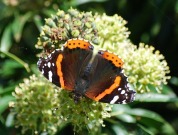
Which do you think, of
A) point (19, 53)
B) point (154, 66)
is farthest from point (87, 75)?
point (19, 53)

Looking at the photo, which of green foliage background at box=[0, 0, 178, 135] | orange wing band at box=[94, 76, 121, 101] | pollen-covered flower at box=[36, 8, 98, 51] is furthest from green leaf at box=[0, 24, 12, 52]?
orange wing band at box=[94, 76, 121, 101]

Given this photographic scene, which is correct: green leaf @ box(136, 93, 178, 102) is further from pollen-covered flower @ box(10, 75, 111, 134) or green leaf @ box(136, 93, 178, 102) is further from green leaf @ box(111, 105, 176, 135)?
pollen-covered flower @ box(10, 75, 111, 134)

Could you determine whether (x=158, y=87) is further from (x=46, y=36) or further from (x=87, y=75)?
(x=46, y=36)

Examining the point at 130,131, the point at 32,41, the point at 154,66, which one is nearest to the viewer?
the point at 154,66

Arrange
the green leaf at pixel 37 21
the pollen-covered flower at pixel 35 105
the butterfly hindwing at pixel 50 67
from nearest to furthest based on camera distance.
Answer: the butterfly hindwing at pixel 50 67, the pollen-covered flower at pixel 35 105, the green leaf at pixel 37 21

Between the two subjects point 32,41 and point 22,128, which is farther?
point 32,41

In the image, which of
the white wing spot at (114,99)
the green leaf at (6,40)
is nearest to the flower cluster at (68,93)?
the white wing spot at (114,99)

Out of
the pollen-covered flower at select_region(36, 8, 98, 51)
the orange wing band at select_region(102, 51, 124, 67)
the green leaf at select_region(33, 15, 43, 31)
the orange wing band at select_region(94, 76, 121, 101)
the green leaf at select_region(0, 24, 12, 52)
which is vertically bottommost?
the orange wing band at select_region(94, 76, 121, 101)

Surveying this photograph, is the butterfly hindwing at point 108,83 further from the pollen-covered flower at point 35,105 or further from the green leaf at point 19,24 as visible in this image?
the green leaf at point 19,24
